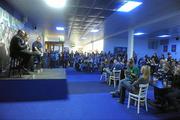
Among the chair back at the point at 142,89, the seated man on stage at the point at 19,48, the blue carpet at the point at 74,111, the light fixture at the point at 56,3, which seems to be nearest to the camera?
the blue carpet at the point at 74,111

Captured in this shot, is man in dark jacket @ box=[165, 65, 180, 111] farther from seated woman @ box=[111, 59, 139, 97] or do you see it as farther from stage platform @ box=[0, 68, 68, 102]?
stage platform @ box=[0, 68, 68, 102]

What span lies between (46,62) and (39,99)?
6295mm

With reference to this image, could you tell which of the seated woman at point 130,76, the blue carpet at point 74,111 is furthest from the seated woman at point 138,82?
the blue carpet at point 74,111

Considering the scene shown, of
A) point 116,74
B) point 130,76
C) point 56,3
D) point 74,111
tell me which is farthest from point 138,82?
point 56,3

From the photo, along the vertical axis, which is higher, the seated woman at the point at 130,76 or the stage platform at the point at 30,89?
the seated woman at the point at 130,76

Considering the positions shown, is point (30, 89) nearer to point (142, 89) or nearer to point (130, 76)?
point (130, 76)

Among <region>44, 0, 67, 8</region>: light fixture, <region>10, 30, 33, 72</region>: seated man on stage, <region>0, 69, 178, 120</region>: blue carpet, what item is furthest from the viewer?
<region>44, 0, 67, 8</region>: light fixture

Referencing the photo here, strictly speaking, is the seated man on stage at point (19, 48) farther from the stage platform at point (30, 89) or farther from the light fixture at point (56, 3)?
the light fixture at point (56, 3)

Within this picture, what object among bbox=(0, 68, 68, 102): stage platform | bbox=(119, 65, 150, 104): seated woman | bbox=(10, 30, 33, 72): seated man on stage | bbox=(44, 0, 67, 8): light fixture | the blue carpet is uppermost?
bbox=(44, 0, 67, 8): light fixture

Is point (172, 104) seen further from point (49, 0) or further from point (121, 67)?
point (49, 0)

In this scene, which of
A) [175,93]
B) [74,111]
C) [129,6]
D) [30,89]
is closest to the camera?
[74,111]

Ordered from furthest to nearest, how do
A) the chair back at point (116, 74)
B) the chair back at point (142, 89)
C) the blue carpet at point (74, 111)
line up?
the chair back at point (116, 74) < the chair back at point (142, 89) < the blue carpet at point (74, 111)

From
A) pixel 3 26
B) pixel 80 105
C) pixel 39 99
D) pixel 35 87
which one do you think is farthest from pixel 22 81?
pixel 3 26

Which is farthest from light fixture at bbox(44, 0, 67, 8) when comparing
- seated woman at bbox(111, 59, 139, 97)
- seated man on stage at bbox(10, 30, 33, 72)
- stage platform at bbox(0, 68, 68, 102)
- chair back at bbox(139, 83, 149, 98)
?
chair back at bbox(139, 83, 149, 98)
